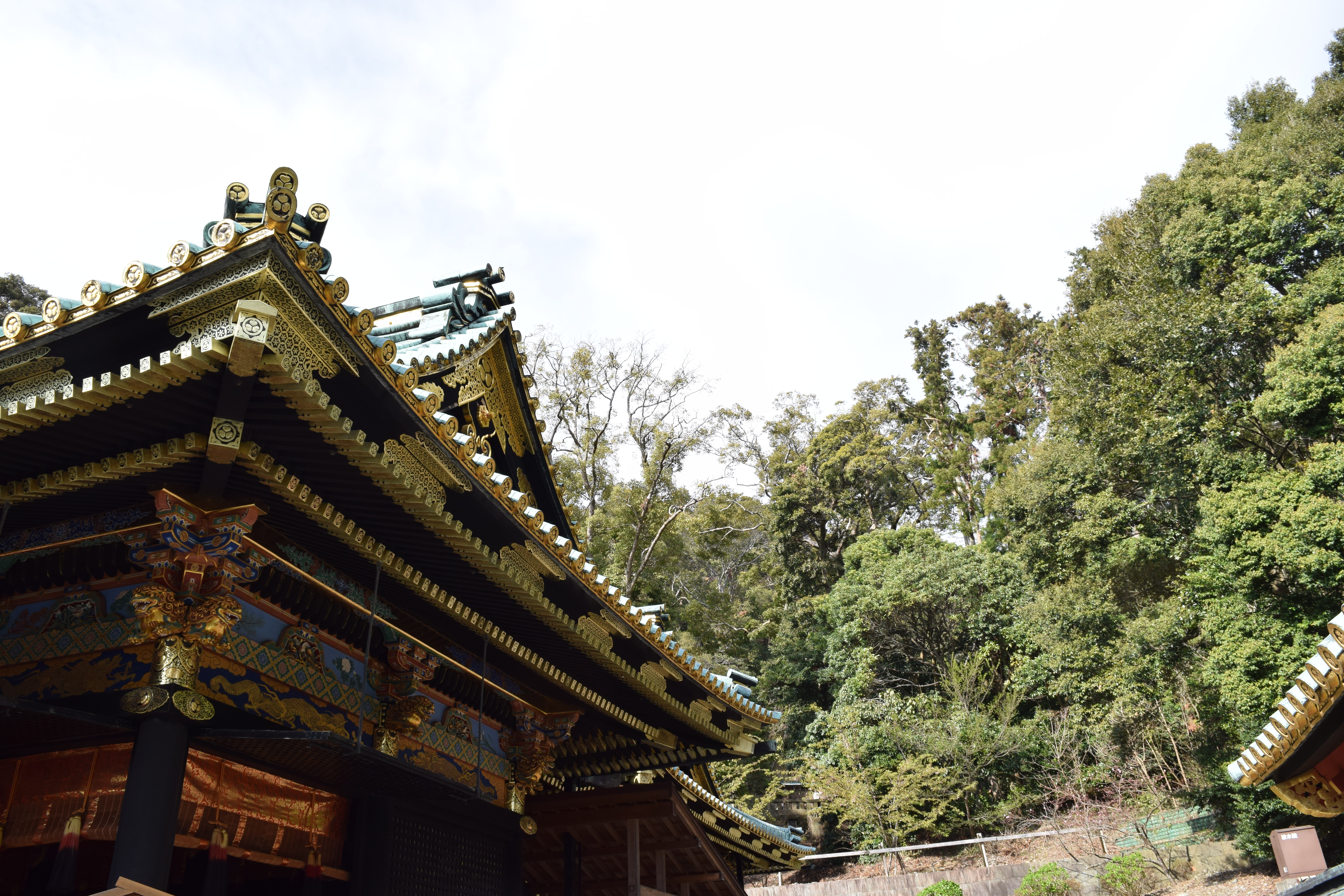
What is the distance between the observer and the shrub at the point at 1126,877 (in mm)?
18016

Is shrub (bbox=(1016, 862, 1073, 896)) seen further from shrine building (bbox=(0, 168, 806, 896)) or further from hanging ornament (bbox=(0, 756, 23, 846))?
hanging ornament (bbox=(0, 756, 23, 846))

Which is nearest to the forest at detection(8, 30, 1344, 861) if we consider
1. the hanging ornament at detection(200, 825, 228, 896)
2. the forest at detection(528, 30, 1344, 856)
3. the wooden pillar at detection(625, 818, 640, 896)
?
the forest at detection(528, 30, 1344, 856)

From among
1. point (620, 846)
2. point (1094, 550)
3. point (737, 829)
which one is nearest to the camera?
point (620, 846)

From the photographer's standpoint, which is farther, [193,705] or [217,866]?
[217,866]

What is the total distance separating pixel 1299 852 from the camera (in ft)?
23.7

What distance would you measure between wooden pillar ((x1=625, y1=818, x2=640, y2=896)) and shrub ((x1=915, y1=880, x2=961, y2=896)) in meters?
12.3

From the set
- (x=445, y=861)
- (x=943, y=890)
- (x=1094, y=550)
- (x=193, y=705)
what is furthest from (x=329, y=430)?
(x=1094, y=550)

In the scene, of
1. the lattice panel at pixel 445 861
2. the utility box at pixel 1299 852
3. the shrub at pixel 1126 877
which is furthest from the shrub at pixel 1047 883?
the lattice panel at pixel 445 861

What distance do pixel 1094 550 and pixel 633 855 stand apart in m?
21.2

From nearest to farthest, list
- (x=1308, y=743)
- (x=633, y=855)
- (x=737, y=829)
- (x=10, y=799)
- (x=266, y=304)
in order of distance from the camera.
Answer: (x=266, y=304) → (x=10, y=799) → (x=1308, y=743) → (x=633, y=855) → (x=737, y=829)

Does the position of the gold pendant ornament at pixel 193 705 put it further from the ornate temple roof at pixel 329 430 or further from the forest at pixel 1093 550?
the forest at pixel 1093 550

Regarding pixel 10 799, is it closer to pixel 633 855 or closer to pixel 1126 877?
pixel 633 855

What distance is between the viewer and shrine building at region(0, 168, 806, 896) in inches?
142

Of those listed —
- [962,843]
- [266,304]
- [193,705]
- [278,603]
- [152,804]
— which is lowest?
[962,843]
